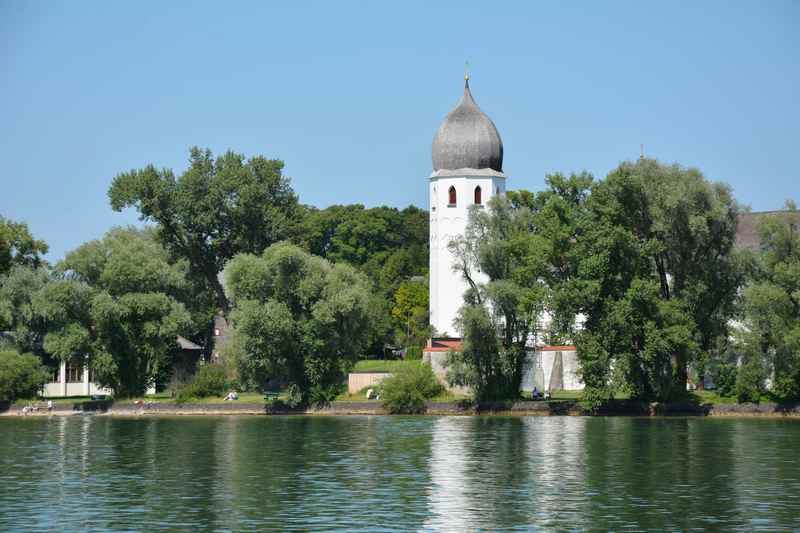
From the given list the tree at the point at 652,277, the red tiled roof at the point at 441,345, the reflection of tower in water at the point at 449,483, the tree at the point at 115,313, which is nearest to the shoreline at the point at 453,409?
the tree at the point at 652,277

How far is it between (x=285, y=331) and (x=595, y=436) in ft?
65.1

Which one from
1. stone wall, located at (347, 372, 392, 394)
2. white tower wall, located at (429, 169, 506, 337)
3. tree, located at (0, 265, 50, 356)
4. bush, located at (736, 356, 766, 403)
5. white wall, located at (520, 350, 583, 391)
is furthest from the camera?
white tower wall, located at (429, 169, 506, 337)

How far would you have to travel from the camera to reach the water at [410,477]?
2772 cm

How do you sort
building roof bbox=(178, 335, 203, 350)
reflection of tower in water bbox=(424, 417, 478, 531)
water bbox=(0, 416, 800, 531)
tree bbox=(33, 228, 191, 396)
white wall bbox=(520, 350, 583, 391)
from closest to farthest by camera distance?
reflection of tower in water bbox=(424, 417, 478, 531)
water bbox=(0, 416, 800, 531)
tree bbox=(33, 228, 191, 396)
white wall bbox=(520, 350, 583, 391)
building roof bbox=(178, 335, 203, 350)

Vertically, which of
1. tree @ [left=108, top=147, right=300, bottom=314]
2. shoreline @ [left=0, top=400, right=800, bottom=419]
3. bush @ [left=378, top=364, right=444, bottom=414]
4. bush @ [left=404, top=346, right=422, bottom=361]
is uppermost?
tree @ [left=108, top=147, right=300, bottom=314]

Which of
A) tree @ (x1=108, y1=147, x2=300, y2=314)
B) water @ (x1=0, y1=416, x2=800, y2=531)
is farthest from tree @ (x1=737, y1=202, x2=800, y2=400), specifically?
tree @ (x1=108, y1=147, x2=300, y2=314)

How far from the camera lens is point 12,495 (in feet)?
104

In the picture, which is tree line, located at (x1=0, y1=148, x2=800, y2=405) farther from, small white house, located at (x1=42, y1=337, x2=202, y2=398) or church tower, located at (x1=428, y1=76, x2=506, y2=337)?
church tower, located at (x1=428, y1=76, x2=506, y2=337)

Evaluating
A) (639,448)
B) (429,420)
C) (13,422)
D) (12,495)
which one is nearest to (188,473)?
(12,495)

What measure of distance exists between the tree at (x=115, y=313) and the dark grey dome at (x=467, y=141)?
21.1m

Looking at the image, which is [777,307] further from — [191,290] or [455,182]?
[191,290]

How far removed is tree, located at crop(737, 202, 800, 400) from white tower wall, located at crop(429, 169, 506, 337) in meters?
26.6

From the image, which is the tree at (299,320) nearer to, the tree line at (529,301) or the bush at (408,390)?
the tree line at (529,301)

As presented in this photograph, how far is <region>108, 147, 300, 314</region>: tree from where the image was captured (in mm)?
81750
